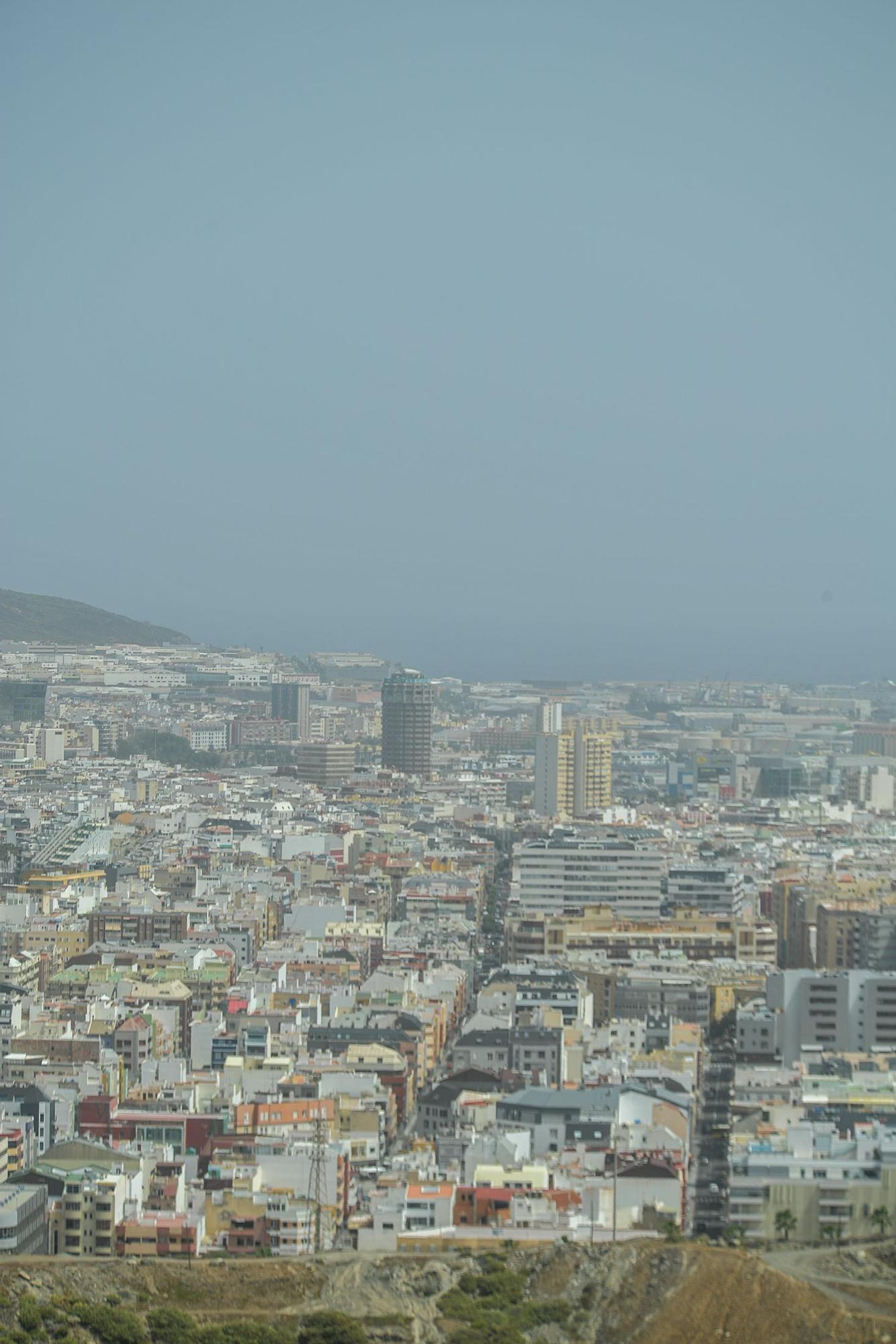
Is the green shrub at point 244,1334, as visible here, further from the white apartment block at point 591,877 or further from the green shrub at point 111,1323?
the white apartment block at point 591,877

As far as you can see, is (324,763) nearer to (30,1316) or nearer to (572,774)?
(572,774)

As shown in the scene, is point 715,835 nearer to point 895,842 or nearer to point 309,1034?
point 895,842

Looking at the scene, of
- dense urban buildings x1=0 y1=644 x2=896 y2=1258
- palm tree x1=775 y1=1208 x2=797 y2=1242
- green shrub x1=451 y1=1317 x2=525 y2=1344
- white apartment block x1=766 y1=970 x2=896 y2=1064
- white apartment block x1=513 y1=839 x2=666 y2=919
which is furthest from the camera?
white apartment block x1=513 y1=839 x2=666 y2=919

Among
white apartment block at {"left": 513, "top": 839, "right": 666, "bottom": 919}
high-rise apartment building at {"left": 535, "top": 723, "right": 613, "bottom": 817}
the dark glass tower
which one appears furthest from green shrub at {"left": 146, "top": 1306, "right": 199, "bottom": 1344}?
the dark glass tower

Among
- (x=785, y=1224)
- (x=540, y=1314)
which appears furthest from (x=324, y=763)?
(x=540, y=1314)

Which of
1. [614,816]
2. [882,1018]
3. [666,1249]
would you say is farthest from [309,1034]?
[614,816]

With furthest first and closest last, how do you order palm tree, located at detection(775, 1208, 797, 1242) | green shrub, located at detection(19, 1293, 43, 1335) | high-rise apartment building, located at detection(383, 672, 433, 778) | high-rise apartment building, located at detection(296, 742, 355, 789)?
high-rise apartment building, located at detection(383, 672, 433, 778), high-rise apartment building, located at detection(296, 742, 355, 789), palm tree, located at detection(775, 1208, 797, 1242), green shrub, located at detection(19, 1293, 43, 1335)

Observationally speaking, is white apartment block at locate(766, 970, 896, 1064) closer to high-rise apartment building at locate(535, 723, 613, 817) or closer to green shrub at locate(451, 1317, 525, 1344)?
green shrub at locate(451, 1317, 525, 1344)
